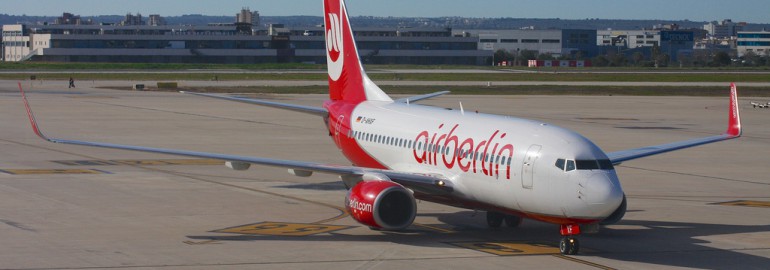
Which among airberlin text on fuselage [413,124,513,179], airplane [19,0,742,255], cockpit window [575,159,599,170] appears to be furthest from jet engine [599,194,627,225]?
airberlin text on fuselage [413,124,513,179]

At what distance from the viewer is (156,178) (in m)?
39.6

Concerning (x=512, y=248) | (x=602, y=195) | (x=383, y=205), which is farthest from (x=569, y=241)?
(x=383, y=205)

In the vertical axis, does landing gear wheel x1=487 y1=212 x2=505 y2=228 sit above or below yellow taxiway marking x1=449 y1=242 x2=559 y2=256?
above

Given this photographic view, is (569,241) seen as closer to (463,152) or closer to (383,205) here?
(463,152)

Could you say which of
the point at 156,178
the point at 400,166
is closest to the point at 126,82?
the point at 156,178

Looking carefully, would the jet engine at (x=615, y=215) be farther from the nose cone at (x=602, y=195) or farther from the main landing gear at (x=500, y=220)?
the main landing gear at (x=500, y=220)

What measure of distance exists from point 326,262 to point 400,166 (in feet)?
24.2

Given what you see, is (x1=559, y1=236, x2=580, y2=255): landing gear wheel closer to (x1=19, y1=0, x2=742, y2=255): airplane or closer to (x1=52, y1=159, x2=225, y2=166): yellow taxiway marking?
(x1=19, y1=0, x2=742, y2=255): airplane

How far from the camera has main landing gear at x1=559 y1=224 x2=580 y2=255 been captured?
2539 cm

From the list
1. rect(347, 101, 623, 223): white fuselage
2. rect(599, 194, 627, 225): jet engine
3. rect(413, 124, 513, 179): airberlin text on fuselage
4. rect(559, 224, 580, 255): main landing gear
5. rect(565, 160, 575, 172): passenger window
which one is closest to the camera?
rect(347, 101, 623, 223): white fuselage

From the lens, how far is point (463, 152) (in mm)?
28109

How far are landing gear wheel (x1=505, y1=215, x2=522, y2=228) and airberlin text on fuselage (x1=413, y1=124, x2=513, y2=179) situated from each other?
87.2 inches

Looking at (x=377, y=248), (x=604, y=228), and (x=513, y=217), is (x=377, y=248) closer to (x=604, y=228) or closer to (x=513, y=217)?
(x=513, y=217)

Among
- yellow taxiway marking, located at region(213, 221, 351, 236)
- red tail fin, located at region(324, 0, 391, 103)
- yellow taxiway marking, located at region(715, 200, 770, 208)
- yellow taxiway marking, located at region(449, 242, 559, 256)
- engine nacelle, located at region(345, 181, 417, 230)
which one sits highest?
red tail fin, located at region(324, 0, 391, 103)
